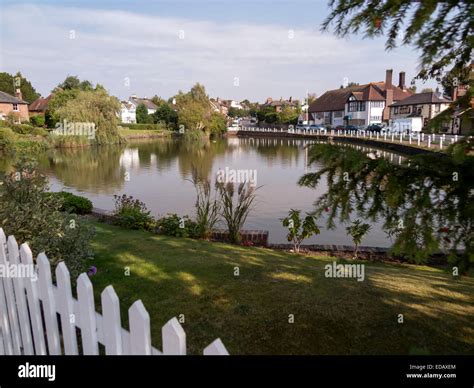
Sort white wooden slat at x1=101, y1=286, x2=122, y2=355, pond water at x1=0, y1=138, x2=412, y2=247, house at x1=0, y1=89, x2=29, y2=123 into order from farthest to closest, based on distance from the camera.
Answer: house at x1=0, y1=89, x2=29, y2=123
pond water at x1=0, y1=138, x2=412, y2=247
white wooden slat at x1=101, y1=286, x2=122, y2=355

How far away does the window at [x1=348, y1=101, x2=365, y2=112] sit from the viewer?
71.2m

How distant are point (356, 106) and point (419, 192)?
7537cm

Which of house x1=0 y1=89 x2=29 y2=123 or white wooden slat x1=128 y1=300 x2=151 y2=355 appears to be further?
house x1=0 y1=89 x2=29 y2=123

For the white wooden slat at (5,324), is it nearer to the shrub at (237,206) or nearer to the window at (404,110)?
the shrub at (237,206)

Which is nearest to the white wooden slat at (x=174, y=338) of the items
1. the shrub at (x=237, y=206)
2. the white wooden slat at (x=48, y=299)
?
the white wooden slat at (x=48, y=299)

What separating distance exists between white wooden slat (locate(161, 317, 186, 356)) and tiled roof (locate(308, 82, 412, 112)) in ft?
240

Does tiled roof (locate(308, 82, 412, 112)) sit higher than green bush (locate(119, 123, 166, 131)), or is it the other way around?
tiled roof (locate(308, 82, 412, 112))

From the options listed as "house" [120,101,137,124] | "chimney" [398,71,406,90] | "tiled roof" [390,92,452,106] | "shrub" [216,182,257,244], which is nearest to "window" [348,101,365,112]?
"chimney" [398,71,406,90]

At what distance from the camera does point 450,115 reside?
2.43 metres

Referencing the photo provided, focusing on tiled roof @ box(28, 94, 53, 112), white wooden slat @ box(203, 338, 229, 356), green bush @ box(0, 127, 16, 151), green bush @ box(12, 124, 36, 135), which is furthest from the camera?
tiled roof @ box(28, 94, 53, 112)

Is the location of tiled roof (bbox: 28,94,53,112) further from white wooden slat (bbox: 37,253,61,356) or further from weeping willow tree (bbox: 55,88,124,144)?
white wooden slat (bbox: 37,253,61,356)

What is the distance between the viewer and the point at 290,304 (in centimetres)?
455

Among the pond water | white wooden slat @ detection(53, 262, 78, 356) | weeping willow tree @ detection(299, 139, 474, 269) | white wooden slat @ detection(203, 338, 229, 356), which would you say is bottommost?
the pond water

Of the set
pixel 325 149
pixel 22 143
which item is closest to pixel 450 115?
pixel 325 149
